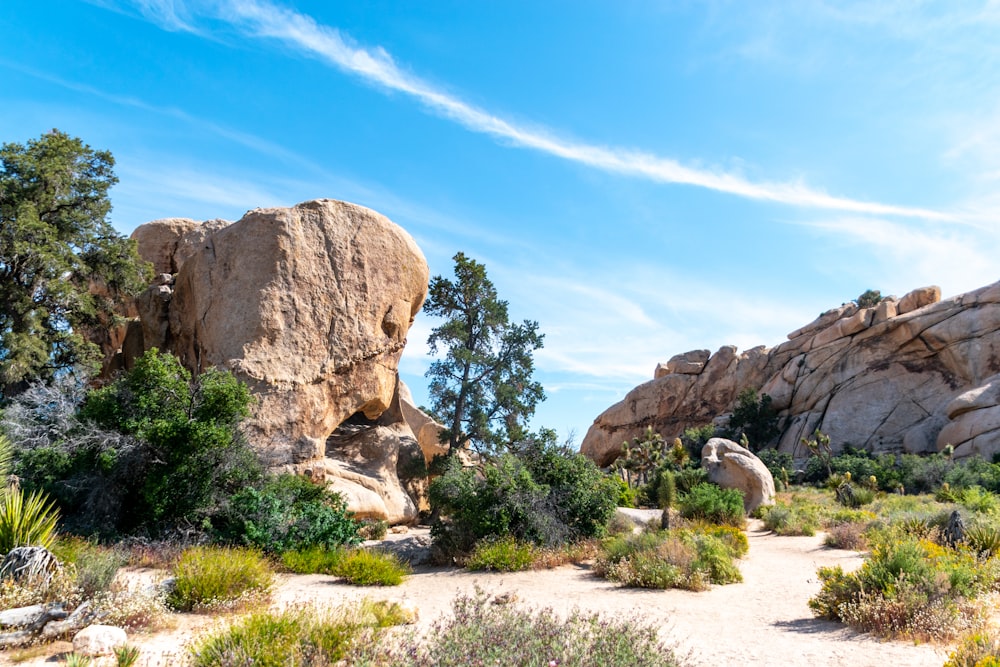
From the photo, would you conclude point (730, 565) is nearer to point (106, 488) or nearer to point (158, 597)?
point (158, 597)

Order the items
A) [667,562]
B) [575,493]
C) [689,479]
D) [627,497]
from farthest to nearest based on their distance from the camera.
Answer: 1. [689,479]
2. [627,497]
3. [575,493]
4. [667,562]

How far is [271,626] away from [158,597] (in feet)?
10.5

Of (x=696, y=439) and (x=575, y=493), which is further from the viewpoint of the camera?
(x=696, y=439)

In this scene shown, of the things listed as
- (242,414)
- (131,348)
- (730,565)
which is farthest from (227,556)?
(131,348)

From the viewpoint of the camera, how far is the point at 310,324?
19797 mm

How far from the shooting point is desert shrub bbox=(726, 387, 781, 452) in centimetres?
4825

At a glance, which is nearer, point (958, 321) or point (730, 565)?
point (730, 565)

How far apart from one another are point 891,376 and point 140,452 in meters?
47.2

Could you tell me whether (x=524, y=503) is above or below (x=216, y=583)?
above

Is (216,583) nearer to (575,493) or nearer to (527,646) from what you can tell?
(527,646)

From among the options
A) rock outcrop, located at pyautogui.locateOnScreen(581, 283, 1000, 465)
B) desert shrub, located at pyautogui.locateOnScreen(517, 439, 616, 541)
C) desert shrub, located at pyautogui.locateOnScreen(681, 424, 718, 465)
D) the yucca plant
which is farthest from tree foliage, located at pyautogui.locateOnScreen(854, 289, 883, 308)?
the yucca plant

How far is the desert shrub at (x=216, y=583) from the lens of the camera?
8.57 meters

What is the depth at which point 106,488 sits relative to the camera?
541 inches

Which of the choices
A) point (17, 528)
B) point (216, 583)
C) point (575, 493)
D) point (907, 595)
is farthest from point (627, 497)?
point (17, 528)
